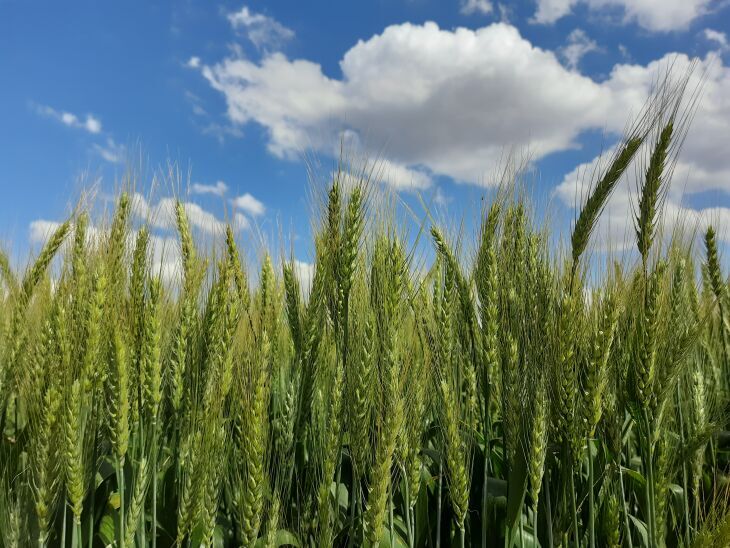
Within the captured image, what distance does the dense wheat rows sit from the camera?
187cm

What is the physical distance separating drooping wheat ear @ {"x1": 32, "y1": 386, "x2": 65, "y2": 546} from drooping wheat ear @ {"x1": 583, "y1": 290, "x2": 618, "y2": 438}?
1628 mm

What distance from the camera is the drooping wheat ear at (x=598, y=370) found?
74.2 inches

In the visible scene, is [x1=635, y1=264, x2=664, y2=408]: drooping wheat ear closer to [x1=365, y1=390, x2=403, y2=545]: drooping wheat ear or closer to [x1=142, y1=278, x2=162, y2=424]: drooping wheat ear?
[x1=365, y1=390, x2=403, y2=545]: drooping wheat ear

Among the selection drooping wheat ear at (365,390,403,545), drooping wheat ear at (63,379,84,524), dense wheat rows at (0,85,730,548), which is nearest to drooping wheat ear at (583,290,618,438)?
dense wheat rows at (0,85,730,548)

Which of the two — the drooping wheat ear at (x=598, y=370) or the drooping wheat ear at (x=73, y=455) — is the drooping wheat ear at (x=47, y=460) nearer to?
the drooping wheat ear at (x=73, y=455)

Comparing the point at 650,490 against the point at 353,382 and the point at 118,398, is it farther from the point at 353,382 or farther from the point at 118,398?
the point at 118,398

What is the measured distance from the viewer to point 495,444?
306 cm

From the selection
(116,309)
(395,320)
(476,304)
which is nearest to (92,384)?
(116,309)

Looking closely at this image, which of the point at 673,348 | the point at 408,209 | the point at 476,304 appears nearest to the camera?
the point at 673,348

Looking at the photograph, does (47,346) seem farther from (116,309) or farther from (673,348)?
(673,348)

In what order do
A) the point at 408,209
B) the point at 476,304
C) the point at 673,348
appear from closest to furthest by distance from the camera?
the point at 673,348, the point at 408,209, the point at 476,304

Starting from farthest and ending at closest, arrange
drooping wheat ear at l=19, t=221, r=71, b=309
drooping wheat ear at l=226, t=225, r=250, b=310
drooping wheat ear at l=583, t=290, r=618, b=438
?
drooping wheat ear at l=19, t=221, r=71, b=309 → drooping wheat ear at l=226, t=225, r=250, b=310 → drooping wheat ear at l=583, t=290, r=618, b=438

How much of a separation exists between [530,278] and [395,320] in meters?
0.56

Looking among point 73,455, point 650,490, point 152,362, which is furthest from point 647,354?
point 73,455
